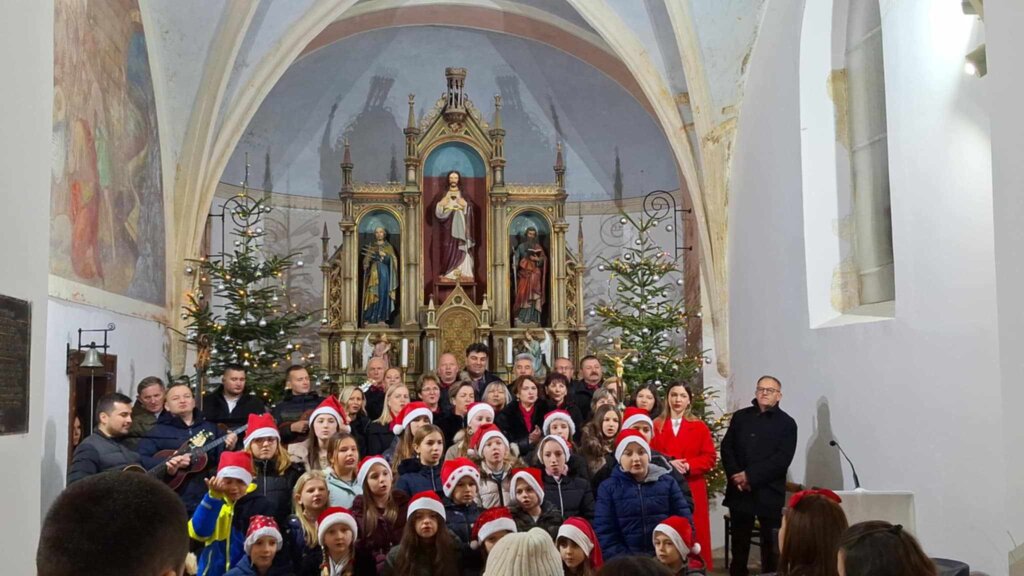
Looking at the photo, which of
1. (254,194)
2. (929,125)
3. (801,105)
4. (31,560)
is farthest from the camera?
(254,194)

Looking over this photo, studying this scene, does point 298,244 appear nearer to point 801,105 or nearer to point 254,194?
point 254,194

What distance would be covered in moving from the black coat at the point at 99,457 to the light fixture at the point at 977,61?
5432 mm

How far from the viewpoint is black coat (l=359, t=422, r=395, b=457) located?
744cm

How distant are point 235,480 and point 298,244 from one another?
9861 mm

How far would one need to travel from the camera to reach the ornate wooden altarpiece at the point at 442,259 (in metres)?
13.4

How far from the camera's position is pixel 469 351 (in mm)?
9016

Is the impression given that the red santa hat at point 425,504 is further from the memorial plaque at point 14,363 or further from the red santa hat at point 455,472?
the memorial plaque at point 14,363

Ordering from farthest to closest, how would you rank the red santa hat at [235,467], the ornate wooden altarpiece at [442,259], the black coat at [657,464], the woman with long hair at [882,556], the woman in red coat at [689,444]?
the ornate wooden altarpiece at [442,259] < the woman in red coat at [689,444] < the black coat at [657,464] < the red santa hat at [235,467] < the woman with long hair at [882,556]

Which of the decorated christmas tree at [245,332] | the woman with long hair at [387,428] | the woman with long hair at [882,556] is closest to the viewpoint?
the woman with long hair at [882,556]

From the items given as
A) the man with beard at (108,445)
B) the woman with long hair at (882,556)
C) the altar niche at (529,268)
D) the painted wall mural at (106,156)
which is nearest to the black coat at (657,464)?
the man with beard at (108,445)

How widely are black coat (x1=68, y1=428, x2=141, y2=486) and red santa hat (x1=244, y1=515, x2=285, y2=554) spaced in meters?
1.46

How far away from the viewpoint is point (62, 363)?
27.3 ft

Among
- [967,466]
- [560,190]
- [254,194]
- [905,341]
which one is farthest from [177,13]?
[967,466]

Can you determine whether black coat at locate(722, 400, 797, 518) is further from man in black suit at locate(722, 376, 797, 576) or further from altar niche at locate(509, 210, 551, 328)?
altar niche at locate(509, 210, 551, 328)
